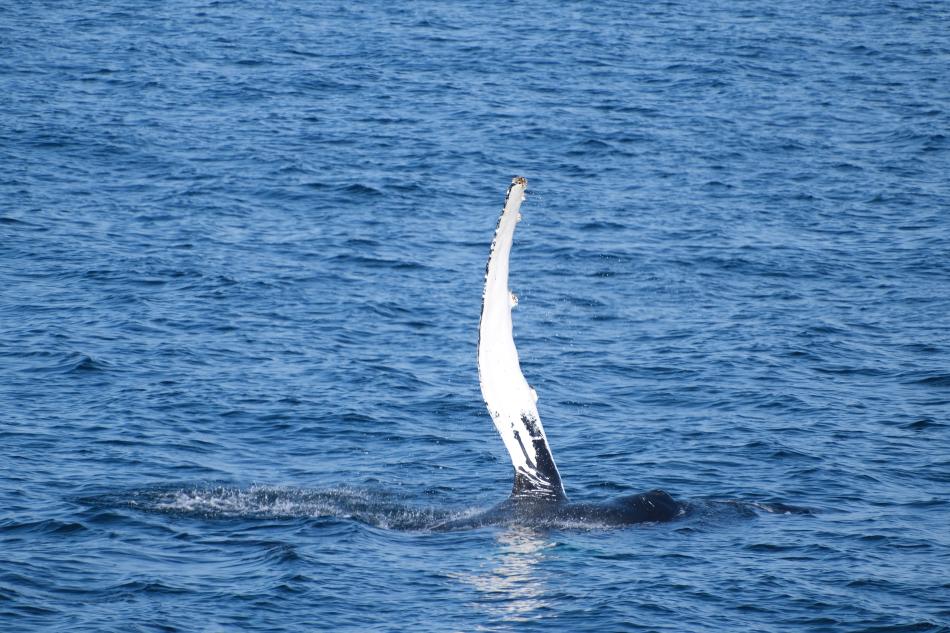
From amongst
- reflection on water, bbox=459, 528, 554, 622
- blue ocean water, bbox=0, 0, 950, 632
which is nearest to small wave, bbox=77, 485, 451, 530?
blue ocean water, bbox=0, 0, 950, 632

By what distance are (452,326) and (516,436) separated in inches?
490

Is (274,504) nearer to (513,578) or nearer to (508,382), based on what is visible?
(513,578)

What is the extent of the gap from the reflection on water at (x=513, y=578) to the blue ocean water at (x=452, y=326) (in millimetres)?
55

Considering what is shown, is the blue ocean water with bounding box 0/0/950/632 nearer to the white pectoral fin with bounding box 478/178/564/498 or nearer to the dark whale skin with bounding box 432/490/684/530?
the dark whale skin with bounding box 432/490/684/530

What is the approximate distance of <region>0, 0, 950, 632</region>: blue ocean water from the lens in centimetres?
1775

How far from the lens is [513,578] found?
17.4 meters

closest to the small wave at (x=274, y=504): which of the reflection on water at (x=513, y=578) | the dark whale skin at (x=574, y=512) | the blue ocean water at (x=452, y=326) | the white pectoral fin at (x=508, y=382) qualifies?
the blue ocean water at (x=452, y=326)

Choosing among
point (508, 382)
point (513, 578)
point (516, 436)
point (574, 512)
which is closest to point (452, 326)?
point (574, 512)

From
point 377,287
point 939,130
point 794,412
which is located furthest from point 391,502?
point 939,130

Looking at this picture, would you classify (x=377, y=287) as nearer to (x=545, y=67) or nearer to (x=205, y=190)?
(x=205, y=190)

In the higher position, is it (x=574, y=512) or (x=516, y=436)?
(x=516, y=436)

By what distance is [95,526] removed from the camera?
Result: 19156 mm

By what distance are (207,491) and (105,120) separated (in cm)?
2849

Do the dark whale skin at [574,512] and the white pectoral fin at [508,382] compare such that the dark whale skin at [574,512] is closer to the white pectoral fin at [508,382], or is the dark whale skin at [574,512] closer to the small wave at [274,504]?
the white pectoral fin at [508,382]
